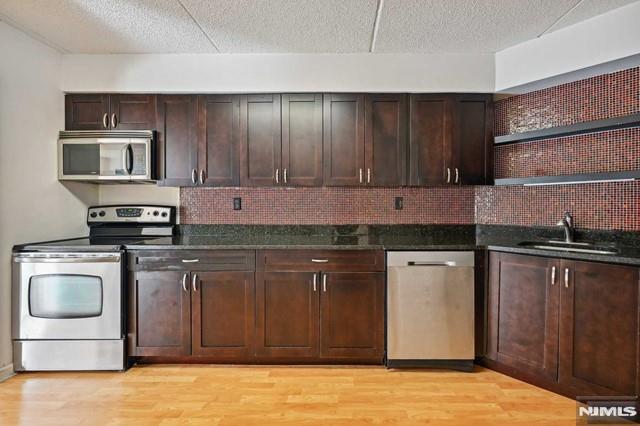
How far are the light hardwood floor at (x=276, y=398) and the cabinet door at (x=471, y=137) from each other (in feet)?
4.83

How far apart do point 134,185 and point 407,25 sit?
2.56m

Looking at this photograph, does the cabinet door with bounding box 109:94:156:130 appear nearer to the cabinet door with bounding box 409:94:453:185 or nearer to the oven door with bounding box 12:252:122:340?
the oven door with bounding box 12:252:122:340

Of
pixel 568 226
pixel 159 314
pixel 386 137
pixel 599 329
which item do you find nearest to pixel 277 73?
pixel 386 137

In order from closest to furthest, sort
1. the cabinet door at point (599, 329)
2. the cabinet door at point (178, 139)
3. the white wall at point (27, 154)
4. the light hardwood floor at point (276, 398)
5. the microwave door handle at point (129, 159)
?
the cabinet door at point (599, 329), the light hardwood floor at point (276, 398), the white wall at point (27, 154), the microwave door handle at point (129, 159), the cabinet door at point (178, 139)

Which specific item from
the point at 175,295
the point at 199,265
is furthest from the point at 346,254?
the point at 175,295

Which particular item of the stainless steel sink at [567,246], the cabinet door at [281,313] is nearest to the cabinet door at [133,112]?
the cabinet door at [281,313]

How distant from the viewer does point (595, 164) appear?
2.66m

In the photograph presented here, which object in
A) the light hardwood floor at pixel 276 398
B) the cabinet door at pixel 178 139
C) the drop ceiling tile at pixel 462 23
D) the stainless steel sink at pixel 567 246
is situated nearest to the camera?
the light hardwood floor at pixel 276 398

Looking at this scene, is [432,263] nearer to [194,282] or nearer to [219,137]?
[194,282]

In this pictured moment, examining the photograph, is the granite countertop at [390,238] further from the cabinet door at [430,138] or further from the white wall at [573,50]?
the white wall at [573,50]

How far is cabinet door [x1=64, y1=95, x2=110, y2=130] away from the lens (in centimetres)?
305

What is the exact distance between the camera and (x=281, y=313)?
2.72 m

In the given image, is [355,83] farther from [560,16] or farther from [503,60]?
[560,16]

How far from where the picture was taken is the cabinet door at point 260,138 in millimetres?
3025
